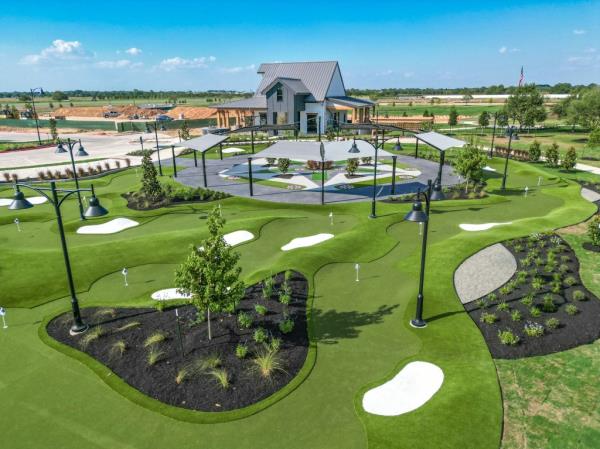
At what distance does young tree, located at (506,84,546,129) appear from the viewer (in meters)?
80.1

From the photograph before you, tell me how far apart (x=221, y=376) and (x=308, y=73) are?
264ft

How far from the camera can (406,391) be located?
41.5ft

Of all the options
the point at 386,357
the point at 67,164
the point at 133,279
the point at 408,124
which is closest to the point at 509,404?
the point at 386,357

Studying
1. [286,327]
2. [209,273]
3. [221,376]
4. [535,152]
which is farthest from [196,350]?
[535,152]

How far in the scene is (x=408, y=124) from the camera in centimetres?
9800

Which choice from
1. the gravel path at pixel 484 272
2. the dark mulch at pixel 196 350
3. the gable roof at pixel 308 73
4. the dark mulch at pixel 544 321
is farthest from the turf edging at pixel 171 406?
the gable roof at pixel 308 73

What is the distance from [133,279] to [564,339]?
65.1ft

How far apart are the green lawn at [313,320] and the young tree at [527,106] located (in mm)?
55611

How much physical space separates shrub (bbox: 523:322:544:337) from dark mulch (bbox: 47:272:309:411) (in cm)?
872

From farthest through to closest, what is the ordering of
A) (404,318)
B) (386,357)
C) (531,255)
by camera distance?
(531,255), (404,318), (386,357)

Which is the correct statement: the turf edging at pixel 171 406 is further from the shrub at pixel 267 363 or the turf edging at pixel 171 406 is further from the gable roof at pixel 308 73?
the gable roof at pixel 308 73

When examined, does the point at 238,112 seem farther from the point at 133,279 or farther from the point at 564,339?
the point at 564,339

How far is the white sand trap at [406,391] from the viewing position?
1200 centimetres

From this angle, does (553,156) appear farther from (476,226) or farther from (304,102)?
(304,102)
